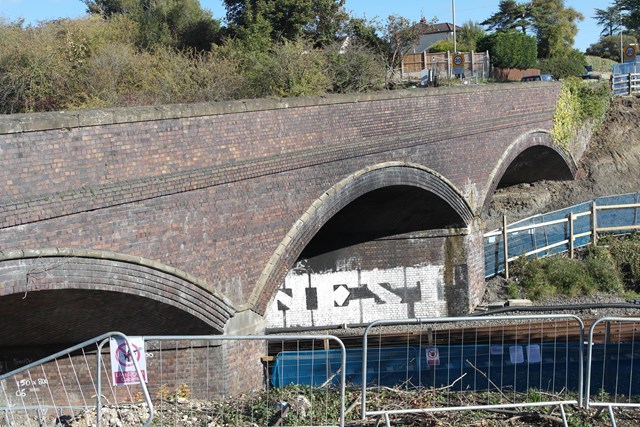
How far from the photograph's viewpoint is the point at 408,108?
15180 millimetres

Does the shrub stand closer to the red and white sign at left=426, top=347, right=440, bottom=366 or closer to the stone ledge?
the stone ledge

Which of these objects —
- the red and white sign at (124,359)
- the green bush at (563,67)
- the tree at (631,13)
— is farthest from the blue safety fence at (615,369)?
the tree at (631,13)

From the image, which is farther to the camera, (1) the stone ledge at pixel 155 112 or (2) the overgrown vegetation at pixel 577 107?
(2) the overgrown vegetation at pixel 577 107

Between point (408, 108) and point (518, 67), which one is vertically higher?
point (518, 67)

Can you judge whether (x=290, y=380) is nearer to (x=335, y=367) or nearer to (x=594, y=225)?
(x=335, y=367)

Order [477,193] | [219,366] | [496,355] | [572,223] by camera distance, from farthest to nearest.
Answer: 1. [572,223]
2. [477,193]
3. [496,355]
4. [219,366]

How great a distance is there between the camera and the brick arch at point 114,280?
8250 millimetres

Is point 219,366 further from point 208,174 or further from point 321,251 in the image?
point 321,251

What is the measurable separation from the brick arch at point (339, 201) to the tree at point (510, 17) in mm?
35914

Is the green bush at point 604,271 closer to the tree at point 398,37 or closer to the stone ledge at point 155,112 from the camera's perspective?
the stone ledge at point 155,112

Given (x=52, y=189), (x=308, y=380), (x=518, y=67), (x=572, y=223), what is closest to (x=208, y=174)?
(x=52, y=189)

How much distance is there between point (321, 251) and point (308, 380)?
622 cm

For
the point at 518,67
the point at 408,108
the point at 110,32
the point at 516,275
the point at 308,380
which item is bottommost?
the point at 308,380

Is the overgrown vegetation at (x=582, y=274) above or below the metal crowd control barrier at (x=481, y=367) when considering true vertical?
above
